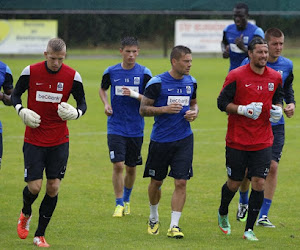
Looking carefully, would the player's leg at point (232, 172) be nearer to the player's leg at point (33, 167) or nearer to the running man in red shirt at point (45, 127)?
the running man in red shirt at point (45, 127)

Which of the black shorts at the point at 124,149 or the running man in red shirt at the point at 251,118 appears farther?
the black shorts at the point at 124,149

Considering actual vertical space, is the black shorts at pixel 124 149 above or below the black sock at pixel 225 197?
above

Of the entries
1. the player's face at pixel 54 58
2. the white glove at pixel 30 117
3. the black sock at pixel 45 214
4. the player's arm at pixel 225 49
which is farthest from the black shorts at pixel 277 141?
the player's arm at pixel 225 49

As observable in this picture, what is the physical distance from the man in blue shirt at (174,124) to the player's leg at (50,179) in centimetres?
121

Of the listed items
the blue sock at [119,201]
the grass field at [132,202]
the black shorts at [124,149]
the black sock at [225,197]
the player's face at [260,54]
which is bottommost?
the grass field at [132,202]

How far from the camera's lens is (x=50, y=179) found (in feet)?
27.6

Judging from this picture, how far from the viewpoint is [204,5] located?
20.6 m

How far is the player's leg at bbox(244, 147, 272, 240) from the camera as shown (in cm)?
871

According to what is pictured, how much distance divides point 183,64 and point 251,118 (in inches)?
41.3

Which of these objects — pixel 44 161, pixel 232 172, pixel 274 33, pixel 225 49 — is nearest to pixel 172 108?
pixel 232 172

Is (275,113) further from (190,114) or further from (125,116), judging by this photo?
(125,116)

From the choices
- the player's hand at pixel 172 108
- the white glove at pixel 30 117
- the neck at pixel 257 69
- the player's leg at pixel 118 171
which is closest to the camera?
the white glove at pixel 30 117

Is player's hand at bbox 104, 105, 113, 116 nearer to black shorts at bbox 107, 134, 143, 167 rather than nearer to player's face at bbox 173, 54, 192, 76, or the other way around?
black shorts at bbox 107, 134, 143, 167

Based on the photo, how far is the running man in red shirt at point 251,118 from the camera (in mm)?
8633
